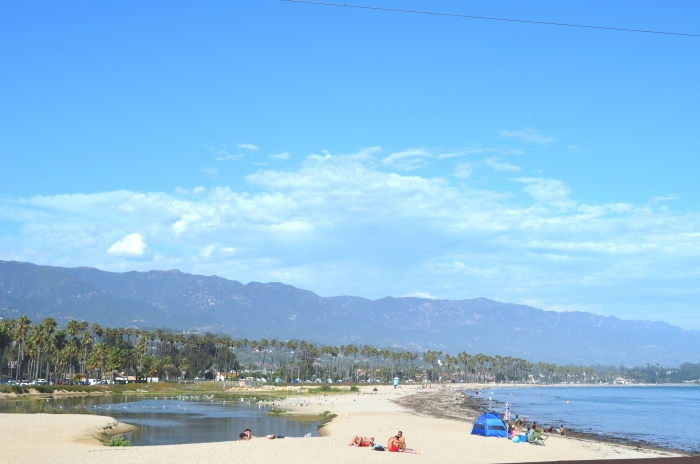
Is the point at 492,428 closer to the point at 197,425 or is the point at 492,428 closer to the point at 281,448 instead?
the point at 281,448

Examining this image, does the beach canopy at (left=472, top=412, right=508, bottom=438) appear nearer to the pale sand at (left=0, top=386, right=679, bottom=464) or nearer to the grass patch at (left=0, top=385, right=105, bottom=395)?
the pale sand at (left=0, top=386, right=679, bottom=464)

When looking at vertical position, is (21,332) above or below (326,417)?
above

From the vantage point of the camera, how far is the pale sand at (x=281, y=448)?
2628cm

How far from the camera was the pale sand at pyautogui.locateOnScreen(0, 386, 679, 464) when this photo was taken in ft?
86.2

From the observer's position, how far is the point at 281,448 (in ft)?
98.8

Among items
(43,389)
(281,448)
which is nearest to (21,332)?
(43,389)

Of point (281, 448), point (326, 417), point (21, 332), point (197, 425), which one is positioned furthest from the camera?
point (21, 332)

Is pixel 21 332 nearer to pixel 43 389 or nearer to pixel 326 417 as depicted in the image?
pixel 43 389

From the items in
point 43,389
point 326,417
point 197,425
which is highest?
point 197,425

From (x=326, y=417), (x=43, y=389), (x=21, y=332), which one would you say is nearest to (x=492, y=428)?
(x=326, y=417)

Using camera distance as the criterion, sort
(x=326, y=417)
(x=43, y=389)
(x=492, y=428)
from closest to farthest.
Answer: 1. (x=492, y=428)
2. (x=326, y=417)
3. (x=43, y=389)

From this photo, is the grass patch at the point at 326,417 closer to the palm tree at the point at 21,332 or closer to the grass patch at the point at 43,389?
the grass patch at the point at 43,389

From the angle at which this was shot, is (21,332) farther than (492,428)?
Yes

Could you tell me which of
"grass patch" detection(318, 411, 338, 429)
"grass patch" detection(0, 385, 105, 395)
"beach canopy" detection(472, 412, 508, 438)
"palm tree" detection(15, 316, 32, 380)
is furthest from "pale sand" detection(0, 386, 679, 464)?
"palm tree" detection(15, 316, 32, 380)
